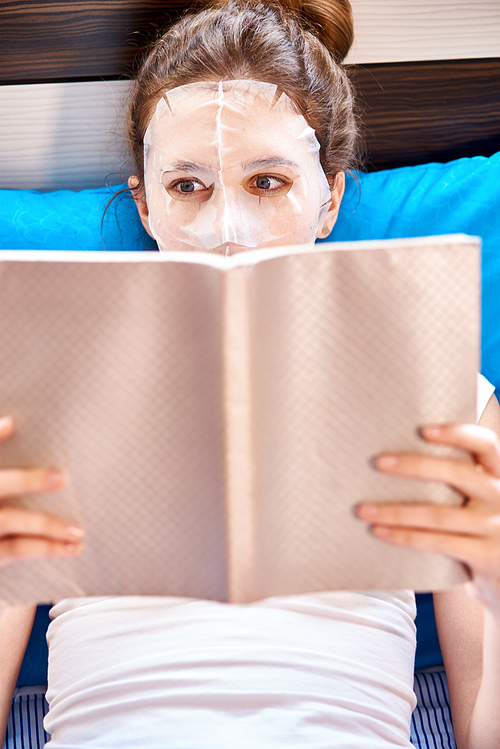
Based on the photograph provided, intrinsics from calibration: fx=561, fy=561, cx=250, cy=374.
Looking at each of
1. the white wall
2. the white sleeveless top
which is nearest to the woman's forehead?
the white wall

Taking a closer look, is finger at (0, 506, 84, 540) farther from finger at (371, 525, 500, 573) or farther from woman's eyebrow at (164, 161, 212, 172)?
woman's eyebrow at (164, 161, 212, 172)

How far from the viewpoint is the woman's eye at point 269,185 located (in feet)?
2.34

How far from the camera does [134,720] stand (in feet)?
1.84

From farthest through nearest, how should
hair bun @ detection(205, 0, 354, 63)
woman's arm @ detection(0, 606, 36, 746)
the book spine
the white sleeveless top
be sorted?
hair bun @ detection(205, 0, 354, 63) → woman's arm @ detection(0, 606, 36, 746) → the white sleeveless top → the book spine

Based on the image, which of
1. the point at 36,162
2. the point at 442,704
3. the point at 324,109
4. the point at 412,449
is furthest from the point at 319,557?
the point at 36,162

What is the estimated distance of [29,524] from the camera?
1.54 feet

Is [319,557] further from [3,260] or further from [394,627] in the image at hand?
[3,260]

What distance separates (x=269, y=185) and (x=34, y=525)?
49 cm

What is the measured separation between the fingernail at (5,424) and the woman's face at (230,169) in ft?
1.11

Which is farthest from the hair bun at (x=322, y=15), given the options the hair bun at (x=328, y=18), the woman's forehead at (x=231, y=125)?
the woman's forehead at (x=231, y=125)

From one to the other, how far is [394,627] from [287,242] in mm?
474

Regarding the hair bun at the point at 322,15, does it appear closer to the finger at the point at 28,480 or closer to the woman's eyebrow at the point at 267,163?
the woman's eyebrow at the point at 267,163

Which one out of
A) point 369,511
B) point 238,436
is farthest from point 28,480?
point 369,511

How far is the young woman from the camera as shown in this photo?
48cm
